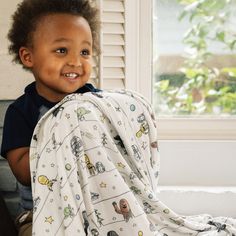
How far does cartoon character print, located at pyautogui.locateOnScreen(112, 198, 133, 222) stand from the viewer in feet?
3.65

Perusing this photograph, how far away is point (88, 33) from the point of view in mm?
1404

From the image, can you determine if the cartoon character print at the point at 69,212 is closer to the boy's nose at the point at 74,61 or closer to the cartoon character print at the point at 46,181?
the cartoon character print at the point at 46,181

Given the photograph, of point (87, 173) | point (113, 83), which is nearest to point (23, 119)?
point (87, 173)

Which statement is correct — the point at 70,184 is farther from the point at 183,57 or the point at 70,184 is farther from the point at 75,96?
the point at 183,57

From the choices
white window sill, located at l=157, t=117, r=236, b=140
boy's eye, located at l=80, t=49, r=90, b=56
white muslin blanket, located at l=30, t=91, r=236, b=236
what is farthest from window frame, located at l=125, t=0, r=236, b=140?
white muslin blanket, located at l=30, t=91, r=236, b=236

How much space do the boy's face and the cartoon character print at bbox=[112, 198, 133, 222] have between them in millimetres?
417

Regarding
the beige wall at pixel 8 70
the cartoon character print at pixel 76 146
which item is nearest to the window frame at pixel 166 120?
the beige wall at pixel 8 70

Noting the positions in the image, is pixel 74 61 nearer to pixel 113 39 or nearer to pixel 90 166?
pixel 90 166

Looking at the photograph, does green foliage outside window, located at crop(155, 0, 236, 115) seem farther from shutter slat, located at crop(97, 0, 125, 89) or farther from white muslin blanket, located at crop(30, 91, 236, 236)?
white muslin blanket, located at crop(30, 91, 236, 236)

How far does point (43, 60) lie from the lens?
138 centimetres

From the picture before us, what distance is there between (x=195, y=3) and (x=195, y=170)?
70cm

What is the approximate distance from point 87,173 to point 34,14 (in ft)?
1.75

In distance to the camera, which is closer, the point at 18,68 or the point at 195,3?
the point at 18,68

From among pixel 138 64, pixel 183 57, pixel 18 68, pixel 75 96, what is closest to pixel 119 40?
pixel 138 64
